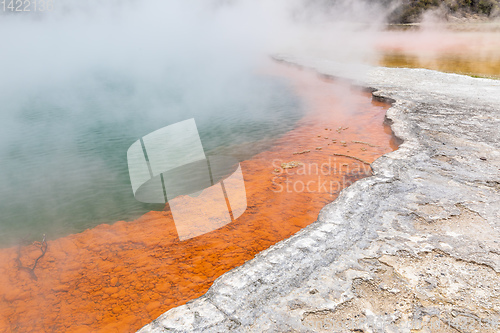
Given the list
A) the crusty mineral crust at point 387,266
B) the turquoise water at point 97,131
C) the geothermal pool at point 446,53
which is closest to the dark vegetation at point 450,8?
the geothermal pool at point 446,53

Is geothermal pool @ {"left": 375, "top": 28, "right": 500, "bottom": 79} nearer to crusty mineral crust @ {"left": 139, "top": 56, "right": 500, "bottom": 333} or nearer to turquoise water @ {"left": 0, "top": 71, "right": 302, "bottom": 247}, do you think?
turquoise water @ {"left": 0, "top": 71, "right": 302, "bottom": 247}

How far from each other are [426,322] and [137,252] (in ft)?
6.07

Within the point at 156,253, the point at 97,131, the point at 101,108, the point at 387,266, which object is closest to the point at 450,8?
the point at 101,108

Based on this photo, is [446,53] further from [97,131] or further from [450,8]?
[450,8]

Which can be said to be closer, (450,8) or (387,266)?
(387,266)

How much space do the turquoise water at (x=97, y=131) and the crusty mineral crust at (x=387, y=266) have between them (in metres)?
1.70

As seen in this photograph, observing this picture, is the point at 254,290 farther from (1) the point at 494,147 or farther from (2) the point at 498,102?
(2) the point at 498,102

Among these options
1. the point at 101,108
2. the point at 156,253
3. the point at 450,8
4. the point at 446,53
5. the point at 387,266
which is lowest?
the point at 156,253

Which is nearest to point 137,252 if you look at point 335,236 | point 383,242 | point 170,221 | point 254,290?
point 170,221

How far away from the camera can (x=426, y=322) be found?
1.41 m

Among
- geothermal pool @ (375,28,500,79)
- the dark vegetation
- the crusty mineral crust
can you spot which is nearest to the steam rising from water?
geothermal pool @ (375,28,500,79)

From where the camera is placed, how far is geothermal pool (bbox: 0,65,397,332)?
1.89 metres

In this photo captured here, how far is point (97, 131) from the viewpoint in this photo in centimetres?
533

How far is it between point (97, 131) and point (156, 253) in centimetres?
371
